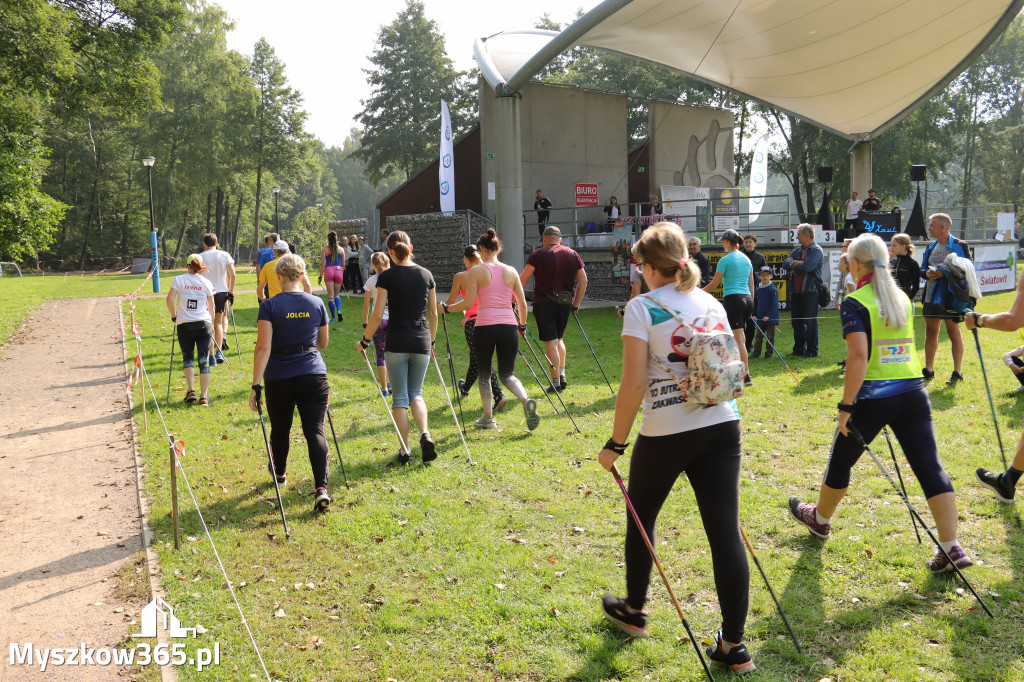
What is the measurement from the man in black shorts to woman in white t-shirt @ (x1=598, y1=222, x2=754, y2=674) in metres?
5.96

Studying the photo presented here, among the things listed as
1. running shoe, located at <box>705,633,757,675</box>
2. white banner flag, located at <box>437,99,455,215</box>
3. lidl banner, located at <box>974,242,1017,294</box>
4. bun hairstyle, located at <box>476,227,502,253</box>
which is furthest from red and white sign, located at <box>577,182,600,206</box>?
running shoe, located at <box>705,633,757,675</box>

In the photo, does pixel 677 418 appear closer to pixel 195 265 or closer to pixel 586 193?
pixel 195 265

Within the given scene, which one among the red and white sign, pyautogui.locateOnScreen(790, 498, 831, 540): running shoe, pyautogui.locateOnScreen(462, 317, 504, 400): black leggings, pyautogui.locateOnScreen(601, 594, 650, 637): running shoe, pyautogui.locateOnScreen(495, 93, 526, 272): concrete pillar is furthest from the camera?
the red and white sign

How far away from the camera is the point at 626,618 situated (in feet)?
12.6

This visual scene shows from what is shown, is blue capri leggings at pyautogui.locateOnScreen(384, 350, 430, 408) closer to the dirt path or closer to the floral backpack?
the dirt path

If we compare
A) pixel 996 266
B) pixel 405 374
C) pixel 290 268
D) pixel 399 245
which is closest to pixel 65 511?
pixel 290 268

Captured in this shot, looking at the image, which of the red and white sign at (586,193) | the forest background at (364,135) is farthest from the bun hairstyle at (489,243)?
the forest background at (364,135)

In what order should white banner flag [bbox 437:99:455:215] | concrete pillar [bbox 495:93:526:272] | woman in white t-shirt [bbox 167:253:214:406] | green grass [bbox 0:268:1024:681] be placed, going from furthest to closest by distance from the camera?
white banner flag [bbox 437:99:455:215] < concrete pillar [bbox 495:93:526:272] < woman in white t-shirt [bbox 167:253:214:406] < green grass [bbox 0:268:1024:681]

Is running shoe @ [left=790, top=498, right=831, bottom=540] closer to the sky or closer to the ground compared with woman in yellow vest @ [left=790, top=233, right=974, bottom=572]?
closer to the ground

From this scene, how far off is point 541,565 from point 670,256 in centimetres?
242

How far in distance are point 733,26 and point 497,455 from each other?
52.1 ft

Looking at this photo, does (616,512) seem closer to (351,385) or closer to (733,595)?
(733,595)

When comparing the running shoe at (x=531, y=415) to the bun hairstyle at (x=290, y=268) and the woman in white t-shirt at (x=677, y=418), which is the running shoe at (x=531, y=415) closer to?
the bun hairstyle at (x=290, y=268)

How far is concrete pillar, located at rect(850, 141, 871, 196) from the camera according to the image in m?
25.6
